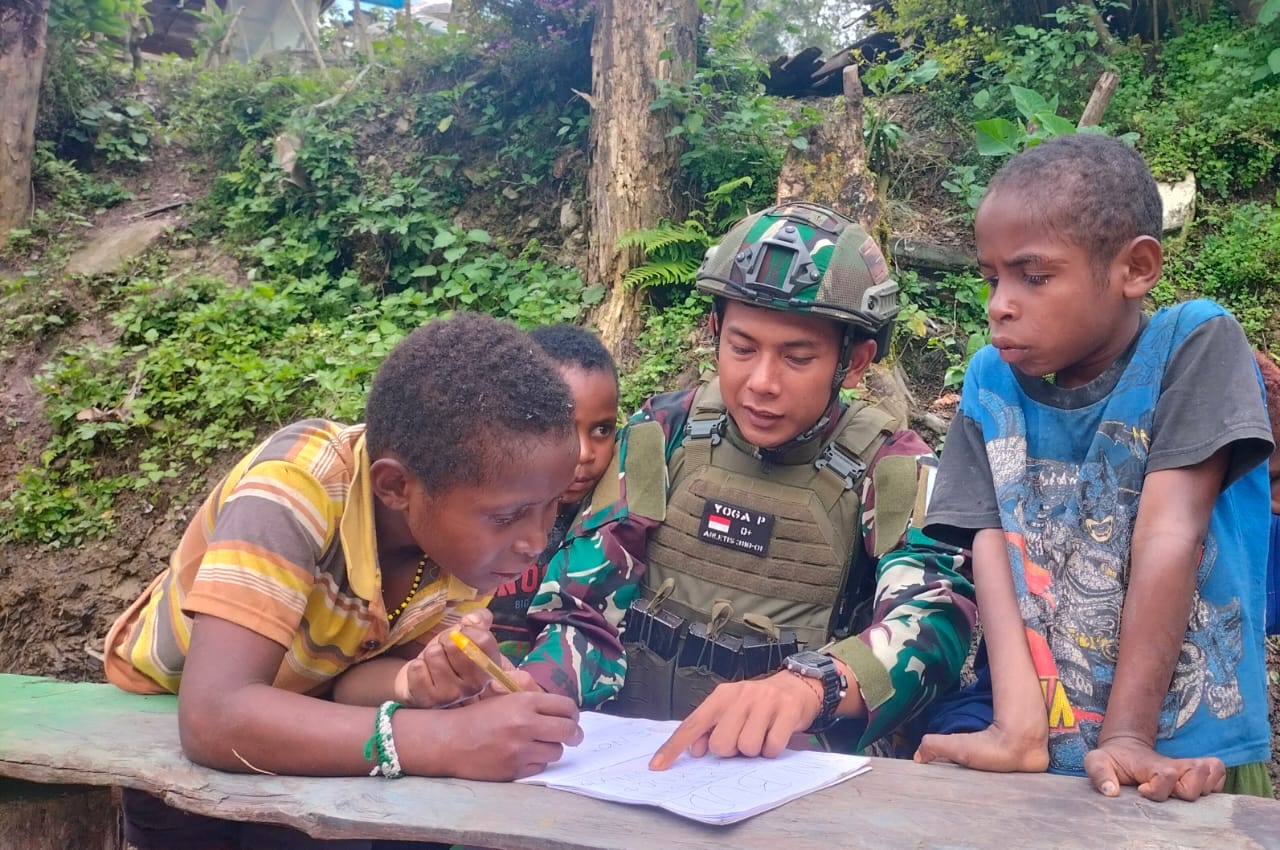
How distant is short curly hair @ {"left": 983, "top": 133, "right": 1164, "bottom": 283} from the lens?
2.03m

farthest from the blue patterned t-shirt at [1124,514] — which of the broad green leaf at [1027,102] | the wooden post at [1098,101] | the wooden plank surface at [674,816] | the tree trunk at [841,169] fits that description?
the wooden post at [1098,101]

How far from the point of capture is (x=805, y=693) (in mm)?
2025

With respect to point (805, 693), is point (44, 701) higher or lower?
lower

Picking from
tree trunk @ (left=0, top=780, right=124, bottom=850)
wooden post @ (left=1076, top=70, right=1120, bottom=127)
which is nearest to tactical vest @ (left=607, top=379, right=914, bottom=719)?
tree trunk @ (left=0, top=780, right=124, bottom=850)

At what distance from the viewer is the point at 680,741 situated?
181cm

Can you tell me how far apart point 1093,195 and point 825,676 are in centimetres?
119

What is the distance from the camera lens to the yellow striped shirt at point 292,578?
69.9 inches

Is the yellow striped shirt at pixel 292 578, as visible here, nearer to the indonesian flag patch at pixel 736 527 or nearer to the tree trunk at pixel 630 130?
the indonesian flag patch at pixel 736 527

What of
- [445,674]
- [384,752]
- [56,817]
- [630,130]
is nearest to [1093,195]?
[445,674]

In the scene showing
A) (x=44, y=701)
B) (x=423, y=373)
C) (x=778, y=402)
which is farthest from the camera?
(x=778, y=402)

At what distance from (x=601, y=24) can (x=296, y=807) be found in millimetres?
5609

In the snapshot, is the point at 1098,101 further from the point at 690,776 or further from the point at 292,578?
the point at 292,578

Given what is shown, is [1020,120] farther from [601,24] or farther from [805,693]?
[805,693]

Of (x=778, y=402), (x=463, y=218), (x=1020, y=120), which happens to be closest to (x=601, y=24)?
(x=463, y=218)
